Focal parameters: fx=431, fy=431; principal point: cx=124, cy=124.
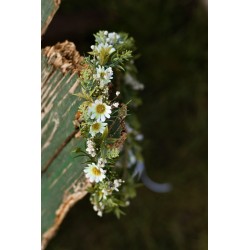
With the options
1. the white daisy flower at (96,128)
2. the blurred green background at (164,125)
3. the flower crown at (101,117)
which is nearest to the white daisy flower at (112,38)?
the flower crown at (101,117)

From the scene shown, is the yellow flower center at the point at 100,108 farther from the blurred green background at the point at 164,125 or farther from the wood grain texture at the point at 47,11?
the blurred green background at the point at 164,125

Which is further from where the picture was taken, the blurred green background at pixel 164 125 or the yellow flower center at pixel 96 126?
the blurred green background at pixel 164 125

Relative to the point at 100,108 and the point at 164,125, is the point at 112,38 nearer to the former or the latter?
the point at 100,108

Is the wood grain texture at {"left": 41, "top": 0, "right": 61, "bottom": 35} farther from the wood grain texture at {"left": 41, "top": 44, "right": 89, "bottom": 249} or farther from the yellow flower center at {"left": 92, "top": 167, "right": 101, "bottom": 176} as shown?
the yellow flower center at {"left": 92, "top": 167, "right": 101, "bottom": 176}

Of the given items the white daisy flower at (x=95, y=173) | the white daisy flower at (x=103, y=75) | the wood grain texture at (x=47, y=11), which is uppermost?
the wood grain texture at (x=47, y=11)

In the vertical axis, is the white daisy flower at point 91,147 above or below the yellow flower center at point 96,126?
below

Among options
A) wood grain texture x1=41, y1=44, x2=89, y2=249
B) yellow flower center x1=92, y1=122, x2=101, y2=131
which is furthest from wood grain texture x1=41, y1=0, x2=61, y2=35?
yellow flower center x1=92, y1=122, x2=101, y2=131

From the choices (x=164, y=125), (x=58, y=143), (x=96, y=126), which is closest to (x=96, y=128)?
(x=96, y=126)

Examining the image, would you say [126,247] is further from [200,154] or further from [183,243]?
[200,154]
